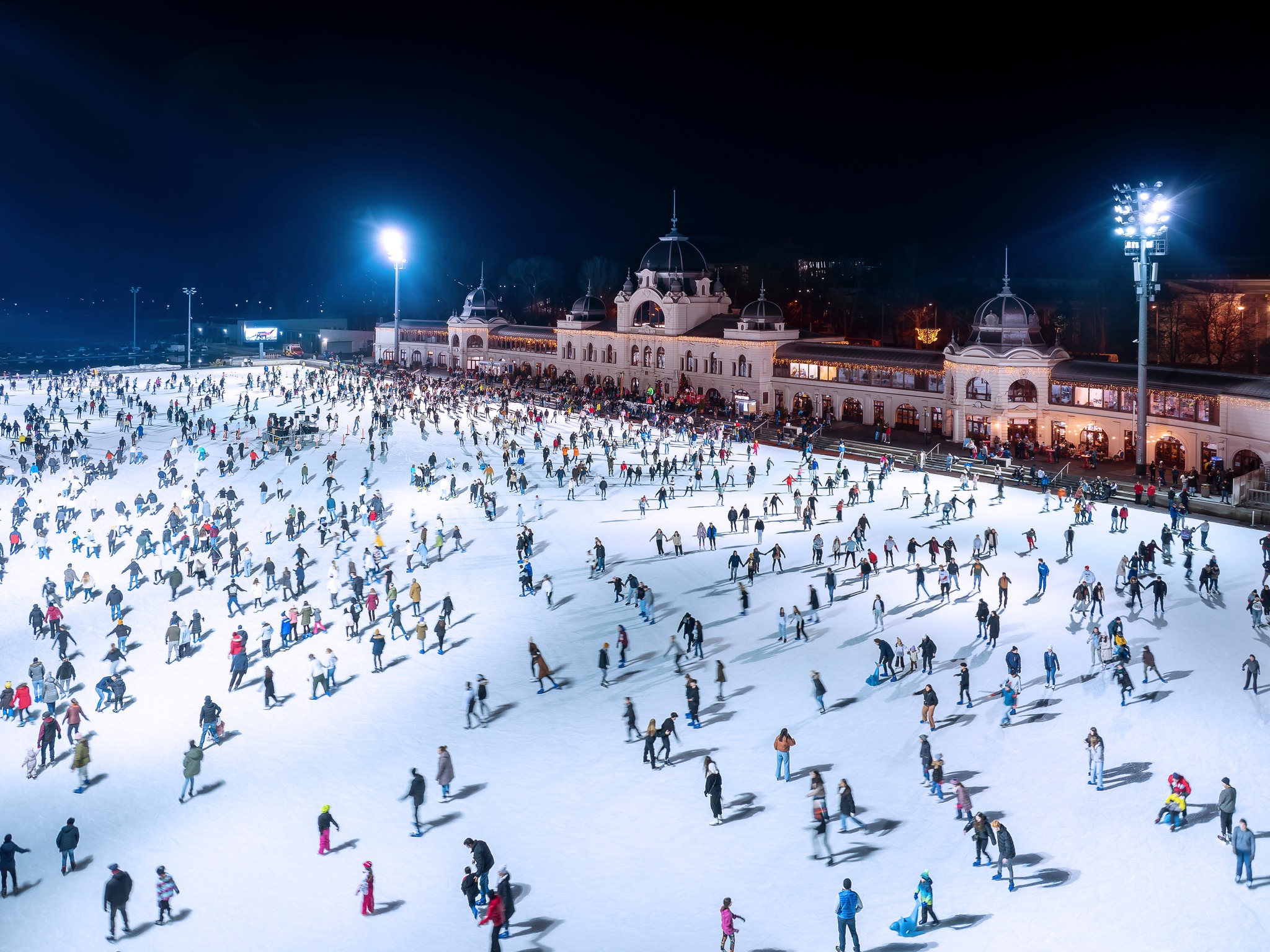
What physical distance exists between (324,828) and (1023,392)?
4182cm

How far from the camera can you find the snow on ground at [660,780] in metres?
17.9

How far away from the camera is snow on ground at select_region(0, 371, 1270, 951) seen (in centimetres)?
1789

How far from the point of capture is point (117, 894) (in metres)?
18.0

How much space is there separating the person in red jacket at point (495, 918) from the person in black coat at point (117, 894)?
559 cm

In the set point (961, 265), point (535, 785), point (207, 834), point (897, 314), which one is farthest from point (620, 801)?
point (961, 265)

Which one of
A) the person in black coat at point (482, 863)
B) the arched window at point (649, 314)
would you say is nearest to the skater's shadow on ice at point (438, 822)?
the person in black coat at point (482, 863)

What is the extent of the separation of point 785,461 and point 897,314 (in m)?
42.7

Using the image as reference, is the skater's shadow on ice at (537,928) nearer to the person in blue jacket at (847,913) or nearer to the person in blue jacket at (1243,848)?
the person in blue jacket at (847,913)

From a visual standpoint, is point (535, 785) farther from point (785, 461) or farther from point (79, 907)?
point (785, 461)

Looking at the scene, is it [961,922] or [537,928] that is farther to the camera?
[537,928]

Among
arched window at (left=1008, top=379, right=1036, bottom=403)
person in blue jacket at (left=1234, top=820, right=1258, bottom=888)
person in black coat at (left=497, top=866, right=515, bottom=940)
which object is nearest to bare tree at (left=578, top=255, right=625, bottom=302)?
arched window at (left=1008, top=379, right=1036, bottom=403)

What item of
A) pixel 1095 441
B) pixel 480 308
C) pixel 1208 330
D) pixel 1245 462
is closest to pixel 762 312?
pixel 1208 330

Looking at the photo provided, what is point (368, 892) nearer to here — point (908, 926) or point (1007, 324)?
point (908, 926)

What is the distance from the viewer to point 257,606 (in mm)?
33406
